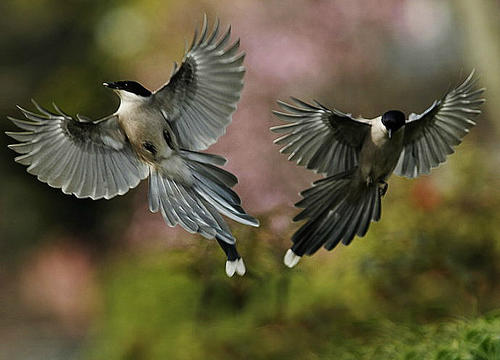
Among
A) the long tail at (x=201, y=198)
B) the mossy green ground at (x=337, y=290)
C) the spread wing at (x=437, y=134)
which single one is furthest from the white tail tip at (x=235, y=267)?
the mossy green ground at (x=337, y=290)

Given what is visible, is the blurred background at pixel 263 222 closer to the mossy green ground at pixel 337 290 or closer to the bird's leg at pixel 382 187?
the mossy green ground at pixel 337 290

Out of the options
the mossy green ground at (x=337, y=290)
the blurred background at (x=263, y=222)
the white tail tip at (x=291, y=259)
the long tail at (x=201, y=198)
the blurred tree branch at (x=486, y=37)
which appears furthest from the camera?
the blurred tree branch at (x=486, y=37)

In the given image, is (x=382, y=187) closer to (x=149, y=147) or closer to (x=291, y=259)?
(x=291, y=259)

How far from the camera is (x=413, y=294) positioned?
1952 mm

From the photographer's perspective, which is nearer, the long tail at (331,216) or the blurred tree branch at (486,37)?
the long tail at (331,216)

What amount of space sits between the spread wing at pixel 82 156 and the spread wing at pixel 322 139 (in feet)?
0.57

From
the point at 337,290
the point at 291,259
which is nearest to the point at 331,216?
the point at 291,259

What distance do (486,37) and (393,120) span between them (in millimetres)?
1522

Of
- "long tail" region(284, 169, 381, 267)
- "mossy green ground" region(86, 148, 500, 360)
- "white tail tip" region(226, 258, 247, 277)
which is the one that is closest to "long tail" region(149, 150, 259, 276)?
"white tail tip" region(226, 258, 247, 277)

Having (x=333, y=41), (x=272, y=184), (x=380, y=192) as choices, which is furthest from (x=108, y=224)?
(x=380, y=192)

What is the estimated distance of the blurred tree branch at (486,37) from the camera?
6.93ft

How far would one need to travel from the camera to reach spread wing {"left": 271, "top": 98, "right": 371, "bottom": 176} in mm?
807

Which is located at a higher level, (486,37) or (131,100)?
(486,37)

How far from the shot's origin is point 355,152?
32.3 inches
